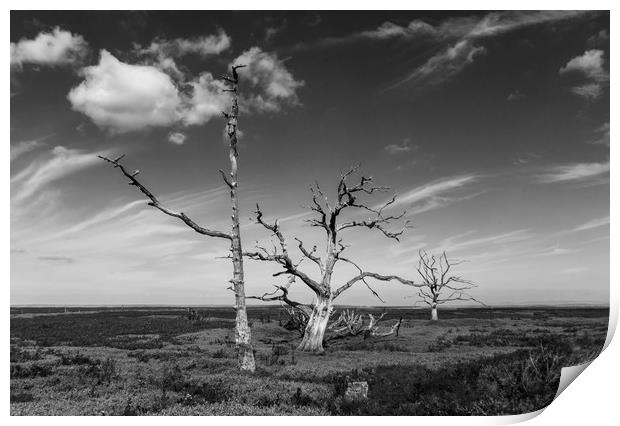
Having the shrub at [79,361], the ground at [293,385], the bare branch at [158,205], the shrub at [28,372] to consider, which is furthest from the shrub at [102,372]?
the bare branch at [158,205]

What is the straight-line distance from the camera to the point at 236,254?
18922 millimetres

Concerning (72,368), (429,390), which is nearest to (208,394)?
(429,390)

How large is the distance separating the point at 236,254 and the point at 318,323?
328 inches

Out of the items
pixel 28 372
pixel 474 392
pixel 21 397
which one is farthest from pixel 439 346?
pixel 21 397

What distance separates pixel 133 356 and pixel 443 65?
20.0 meters

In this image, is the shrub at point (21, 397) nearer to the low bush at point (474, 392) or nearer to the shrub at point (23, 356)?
the low bush at point (474, 392)

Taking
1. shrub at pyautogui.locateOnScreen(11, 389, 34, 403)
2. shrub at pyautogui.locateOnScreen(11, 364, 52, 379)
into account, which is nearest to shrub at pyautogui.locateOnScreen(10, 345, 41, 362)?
shrub at pyautogui.locateOnScreen(11, 364, 52, 379)

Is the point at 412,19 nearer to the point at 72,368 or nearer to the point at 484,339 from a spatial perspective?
the point at 72,368

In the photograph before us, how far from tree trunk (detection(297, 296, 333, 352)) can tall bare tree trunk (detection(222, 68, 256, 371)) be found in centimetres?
699

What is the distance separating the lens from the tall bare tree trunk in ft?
59.3

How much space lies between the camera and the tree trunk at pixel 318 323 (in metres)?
24.9

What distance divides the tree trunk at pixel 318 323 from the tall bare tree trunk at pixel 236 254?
6.99 meters

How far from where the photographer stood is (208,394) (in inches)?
517
